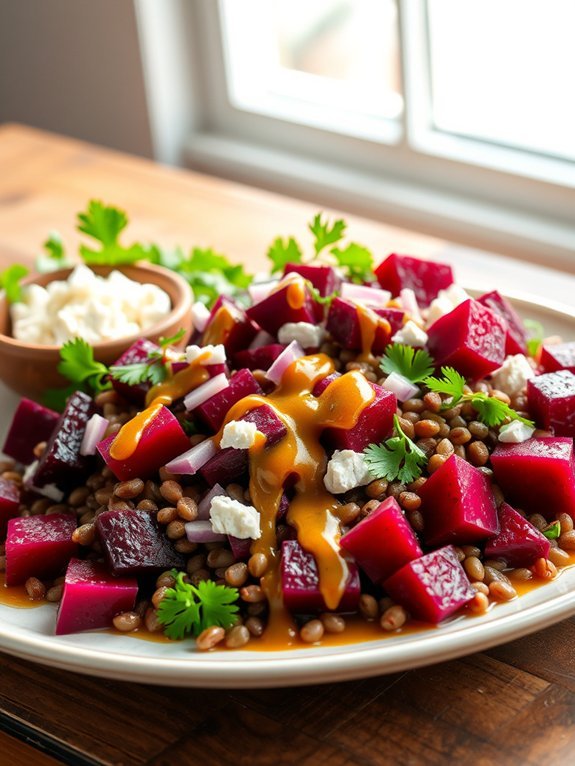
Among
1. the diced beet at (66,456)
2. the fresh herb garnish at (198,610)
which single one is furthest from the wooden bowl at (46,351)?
the fresh herb garnish at (198,610)

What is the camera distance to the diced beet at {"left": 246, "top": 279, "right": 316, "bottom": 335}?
6.27 feet

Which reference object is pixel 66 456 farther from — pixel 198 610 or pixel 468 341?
pixel 468 341

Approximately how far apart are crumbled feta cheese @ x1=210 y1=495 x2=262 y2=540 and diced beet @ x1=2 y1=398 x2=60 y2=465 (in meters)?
0.58

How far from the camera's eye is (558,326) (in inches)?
88.1

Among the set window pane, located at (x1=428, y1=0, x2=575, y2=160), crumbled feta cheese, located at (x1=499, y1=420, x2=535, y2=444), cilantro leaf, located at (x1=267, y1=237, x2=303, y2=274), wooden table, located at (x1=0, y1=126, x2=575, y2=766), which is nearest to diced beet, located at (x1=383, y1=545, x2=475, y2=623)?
wooden table, located at (x1=0, y1=126, x2=575, y2=766)

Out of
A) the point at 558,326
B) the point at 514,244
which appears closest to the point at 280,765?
the point at 558,326

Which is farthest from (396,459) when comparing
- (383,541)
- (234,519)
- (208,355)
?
(208,355)

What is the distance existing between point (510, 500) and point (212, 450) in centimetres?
48

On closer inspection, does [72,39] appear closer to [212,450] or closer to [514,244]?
[514,244]

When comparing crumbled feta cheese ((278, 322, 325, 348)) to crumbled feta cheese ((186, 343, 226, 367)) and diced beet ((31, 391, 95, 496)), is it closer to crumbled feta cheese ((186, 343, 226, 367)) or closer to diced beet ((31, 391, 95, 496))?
crumbled feta cheese ((186, 343, 226, 367))

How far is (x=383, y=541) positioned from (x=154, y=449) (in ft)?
1.37

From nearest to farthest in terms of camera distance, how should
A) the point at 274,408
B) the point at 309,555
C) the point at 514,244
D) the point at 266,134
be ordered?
the point at 309,555 → the point at 274,408 → the point at 514,244 → the point at 266,134

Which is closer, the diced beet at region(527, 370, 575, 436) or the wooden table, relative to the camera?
the wooden table

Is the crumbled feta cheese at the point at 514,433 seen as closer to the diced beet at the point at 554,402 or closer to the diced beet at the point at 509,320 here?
Answer: the diced beet at the point at 554,402
